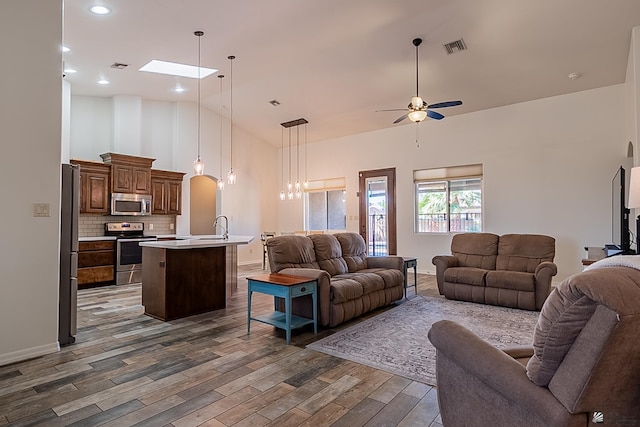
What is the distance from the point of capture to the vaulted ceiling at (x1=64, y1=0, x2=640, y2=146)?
4332mm

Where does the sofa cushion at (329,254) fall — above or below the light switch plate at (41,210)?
below

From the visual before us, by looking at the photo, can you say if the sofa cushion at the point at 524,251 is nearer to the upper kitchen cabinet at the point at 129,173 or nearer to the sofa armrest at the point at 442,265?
the sofa armrest at the point at 442,265

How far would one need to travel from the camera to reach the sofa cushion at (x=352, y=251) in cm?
518

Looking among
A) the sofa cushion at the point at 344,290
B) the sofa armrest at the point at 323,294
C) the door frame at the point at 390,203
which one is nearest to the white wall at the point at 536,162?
the door frame at the point at 390,203

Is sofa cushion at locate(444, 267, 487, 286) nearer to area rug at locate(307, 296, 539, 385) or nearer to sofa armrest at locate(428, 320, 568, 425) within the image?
area rug at locate(307, 296, 539, 385)

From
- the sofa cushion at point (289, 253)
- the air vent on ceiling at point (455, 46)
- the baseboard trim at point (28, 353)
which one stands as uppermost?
the air vent on ceiling at point (455, 46)

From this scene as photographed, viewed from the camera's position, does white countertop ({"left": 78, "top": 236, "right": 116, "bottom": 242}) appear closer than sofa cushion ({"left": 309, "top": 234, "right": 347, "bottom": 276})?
No

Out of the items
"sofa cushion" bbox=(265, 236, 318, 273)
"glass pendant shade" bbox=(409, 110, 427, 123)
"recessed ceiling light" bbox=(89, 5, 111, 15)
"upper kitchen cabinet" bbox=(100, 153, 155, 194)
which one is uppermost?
"recessed ceiling light" bbox=(89, 5, 111, 15)

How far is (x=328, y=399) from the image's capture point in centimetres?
242

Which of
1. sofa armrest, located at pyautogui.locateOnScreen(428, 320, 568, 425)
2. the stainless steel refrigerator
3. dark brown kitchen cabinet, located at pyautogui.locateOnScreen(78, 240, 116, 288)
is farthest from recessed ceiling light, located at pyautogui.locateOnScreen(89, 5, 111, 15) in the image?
sofa armrest, located at pyautogui.locateOnScreen(428, 320, 568, 425)

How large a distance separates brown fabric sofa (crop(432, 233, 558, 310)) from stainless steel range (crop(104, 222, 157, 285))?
5483mm

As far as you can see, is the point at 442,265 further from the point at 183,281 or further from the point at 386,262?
the point at 183,281

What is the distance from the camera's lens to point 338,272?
15.8 ft

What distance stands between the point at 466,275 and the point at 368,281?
1.76 metres
